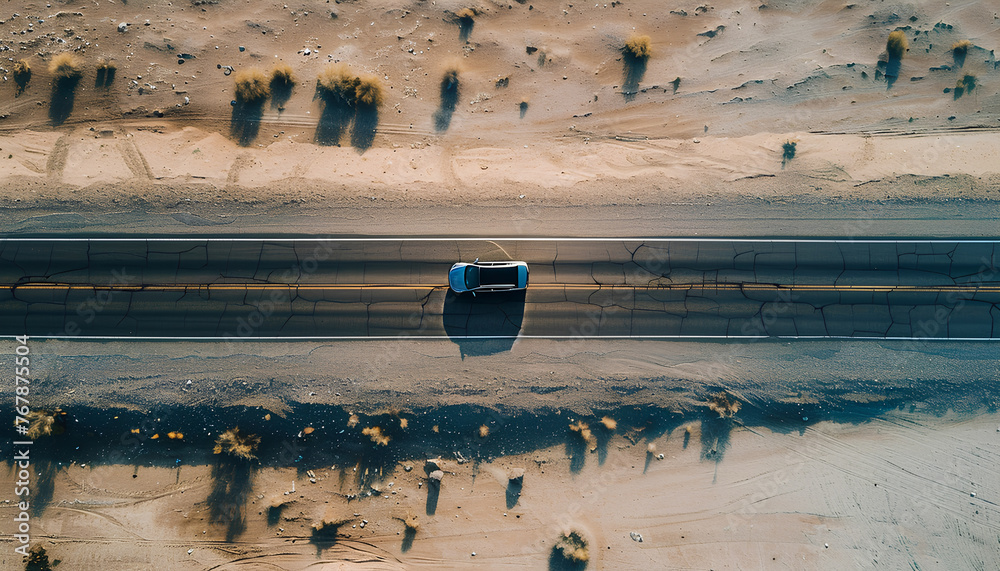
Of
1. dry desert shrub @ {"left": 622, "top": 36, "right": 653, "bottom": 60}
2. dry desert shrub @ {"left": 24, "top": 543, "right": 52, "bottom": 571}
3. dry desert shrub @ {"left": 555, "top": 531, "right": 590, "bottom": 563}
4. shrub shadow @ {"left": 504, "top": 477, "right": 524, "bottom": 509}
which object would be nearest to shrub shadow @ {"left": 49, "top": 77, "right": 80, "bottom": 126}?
dry desert shrub @ {"left": 24, "top": 543, "right": 52, "bottom": 571}

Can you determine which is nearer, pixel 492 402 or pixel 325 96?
pixel 492 402

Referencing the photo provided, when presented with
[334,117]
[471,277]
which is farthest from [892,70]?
[334,117]

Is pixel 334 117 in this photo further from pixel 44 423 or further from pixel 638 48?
pixel 44 423

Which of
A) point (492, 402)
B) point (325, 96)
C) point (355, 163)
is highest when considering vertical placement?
point (325, 96)

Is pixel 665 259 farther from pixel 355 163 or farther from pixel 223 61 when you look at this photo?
pixel 223 61

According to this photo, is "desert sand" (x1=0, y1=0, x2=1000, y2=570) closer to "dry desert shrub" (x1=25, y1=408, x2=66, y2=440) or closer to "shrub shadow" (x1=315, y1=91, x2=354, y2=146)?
"shrub shadow" (x1=315, y1=91, x2=354, y2=146)

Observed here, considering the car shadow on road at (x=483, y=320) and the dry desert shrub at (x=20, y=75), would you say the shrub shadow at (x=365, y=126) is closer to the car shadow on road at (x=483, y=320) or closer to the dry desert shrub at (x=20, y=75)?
the car shadow on road at (x=483, y=320)

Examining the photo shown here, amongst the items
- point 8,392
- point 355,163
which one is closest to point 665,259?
point 355,163
